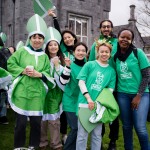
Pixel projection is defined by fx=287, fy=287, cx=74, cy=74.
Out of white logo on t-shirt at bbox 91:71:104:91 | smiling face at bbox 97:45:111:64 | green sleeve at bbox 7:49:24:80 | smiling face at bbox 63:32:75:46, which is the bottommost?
white logo on t-shirt at bbox 91:71:104:91

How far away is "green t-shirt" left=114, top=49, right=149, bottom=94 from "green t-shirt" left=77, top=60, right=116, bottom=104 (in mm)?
155

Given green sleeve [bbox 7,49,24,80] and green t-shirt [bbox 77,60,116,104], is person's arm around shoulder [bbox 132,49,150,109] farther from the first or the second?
green sleeve [bbox 7,49,24,80]

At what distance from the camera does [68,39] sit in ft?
14.1

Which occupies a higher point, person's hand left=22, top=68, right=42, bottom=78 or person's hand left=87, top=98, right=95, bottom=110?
person's hand left=22, top=68, right=42, bottom=78

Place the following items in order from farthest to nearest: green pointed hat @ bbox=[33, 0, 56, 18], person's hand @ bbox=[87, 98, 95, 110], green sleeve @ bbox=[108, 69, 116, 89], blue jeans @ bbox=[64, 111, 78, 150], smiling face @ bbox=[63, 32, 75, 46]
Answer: green pointed hat @ bbox=[33, 0, 56, 18], smiling face @ bbox=[63, 32, 75, 46], blue jeans @ bbox=[64, 111, 78, 150], green sleeve @ bbox=[108, 69, 116, 89], person's hand @ bbox=[87, 98, 95, 110]

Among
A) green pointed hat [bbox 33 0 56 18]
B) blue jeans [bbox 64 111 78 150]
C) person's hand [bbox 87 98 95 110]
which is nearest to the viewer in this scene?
person's hand [bbox 87 98 95 110]

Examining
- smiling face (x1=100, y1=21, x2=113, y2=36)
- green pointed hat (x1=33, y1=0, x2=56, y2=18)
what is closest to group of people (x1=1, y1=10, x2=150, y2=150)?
smiling face (x1=100, y1=21, x2=113, y2=36)

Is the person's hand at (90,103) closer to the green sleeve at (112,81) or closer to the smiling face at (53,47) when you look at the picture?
the green sleeve at (112,81)

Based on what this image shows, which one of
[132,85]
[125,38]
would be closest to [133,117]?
[132,85]

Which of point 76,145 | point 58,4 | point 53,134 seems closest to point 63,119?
point 53,134

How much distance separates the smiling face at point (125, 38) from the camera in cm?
362

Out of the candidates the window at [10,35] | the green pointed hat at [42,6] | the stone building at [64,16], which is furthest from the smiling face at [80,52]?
the window at [10,35]

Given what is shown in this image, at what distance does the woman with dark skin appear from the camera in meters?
3.54

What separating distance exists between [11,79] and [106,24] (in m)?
1.58
